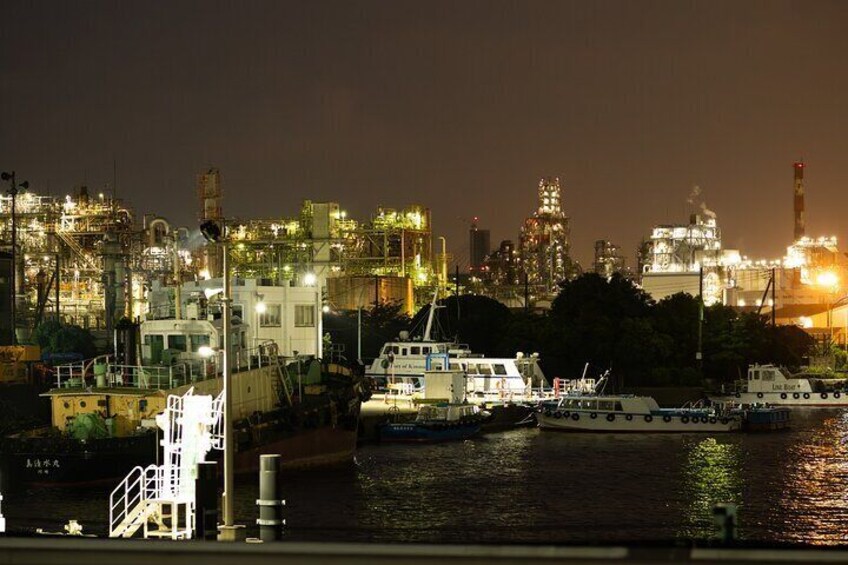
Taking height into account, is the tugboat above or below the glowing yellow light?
below

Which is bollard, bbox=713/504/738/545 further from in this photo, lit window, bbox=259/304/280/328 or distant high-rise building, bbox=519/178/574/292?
distant high-rise building, bbox=519/178/574/292

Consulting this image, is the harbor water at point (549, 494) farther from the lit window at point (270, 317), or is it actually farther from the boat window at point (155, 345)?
the lit window at point (270, 317)

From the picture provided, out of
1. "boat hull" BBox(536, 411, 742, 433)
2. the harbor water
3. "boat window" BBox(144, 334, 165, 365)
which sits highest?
"boat window" BBox(144, 334, 165, 365)

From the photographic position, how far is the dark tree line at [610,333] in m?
83.0

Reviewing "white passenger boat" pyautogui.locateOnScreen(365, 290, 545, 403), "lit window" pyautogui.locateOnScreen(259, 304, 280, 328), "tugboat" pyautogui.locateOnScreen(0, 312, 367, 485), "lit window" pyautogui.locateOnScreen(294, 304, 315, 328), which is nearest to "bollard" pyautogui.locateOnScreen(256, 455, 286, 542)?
"tugboat" pyautogui.locateOnScreen(0, 312, 367, 485)

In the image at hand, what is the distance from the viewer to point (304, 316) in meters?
52.3

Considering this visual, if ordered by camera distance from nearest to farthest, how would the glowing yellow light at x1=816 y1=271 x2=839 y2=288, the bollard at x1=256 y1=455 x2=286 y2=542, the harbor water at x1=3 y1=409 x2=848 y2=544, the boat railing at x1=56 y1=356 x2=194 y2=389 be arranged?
the bollard at x1=256 y1=455 x2=286 y2=542
the harbor water at x1=3 y1=409 x2=848 y2=544
the boat railing at x1=56 y1=356 x2=194 y2=389
the glowing yellow light at x1=816 y1=271 x2=839 y2=288

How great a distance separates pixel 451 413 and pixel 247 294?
1229 centimetres

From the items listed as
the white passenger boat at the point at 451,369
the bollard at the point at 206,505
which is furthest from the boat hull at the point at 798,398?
the bollard at the point at 206,505

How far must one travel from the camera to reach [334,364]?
2141 inches

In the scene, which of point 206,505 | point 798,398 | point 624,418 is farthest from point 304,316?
point 798,398

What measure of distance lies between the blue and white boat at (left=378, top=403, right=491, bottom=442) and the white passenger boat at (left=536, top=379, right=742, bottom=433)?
4.38m

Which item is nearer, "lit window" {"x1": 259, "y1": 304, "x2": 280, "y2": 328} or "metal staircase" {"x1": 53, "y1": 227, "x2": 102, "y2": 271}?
"lit window" {"x1": 259, "y1": 304, "x2": 280, "y2": 328}

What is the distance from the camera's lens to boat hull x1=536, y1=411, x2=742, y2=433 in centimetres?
6072
